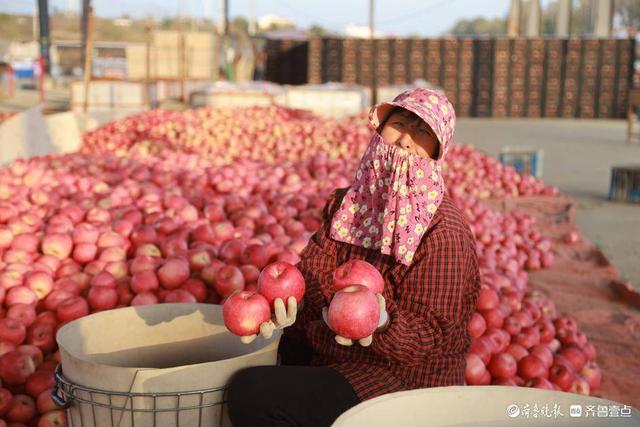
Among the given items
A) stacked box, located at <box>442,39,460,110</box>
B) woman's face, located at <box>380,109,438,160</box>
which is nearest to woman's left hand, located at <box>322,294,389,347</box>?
woman's face, located at <box>380,109,438,160</box>

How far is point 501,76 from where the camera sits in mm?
22891

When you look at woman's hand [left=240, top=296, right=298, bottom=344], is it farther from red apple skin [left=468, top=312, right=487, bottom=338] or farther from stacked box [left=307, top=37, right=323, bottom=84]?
stacked box [left=307, top=37, right=323, bottom=84]

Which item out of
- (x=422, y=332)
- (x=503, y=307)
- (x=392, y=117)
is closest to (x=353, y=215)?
(x=392, y=117)

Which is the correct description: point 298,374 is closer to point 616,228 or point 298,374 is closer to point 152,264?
point 152,264

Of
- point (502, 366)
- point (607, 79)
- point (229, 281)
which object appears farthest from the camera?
point (607, 79)

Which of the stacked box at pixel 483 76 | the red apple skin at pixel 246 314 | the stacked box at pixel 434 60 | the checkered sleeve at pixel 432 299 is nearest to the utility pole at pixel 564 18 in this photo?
the stacked box at pixel 483 76

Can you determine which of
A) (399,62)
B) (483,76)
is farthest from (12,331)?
(483,76)

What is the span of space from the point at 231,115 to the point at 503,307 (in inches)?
249

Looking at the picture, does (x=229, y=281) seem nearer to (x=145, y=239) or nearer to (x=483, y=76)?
(x=145, y=239)

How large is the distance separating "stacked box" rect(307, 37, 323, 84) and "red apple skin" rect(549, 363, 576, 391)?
20.3 metres

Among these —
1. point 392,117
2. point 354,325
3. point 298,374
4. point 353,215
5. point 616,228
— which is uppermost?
point 392,117

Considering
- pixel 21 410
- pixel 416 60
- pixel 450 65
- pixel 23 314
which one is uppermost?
pixel 416 60

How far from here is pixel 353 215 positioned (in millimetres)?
2357

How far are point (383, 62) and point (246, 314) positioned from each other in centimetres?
2171
